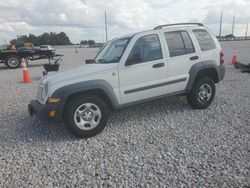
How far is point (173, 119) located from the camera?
4676 mm

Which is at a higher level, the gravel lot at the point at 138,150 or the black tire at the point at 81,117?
the black tire at the point at 81,117

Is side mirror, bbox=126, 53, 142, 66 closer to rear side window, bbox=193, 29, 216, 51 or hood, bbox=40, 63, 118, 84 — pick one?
hood, bbox=40, 63, 118, 84

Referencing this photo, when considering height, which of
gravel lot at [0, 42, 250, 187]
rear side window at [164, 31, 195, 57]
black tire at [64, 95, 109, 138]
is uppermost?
rear side window at [164, 31, 195, 57]

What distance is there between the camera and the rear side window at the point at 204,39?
4.99 m

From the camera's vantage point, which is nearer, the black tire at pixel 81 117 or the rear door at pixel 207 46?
the black tire at pixel 81 117

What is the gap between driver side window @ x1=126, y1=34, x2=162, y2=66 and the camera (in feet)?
13.6

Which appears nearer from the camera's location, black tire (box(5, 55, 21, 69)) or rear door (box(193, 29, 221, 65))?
rear door (box(193, 29, 221, 65))

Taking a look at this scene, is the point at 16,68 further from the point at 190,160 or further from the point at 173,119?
the point at 190,160

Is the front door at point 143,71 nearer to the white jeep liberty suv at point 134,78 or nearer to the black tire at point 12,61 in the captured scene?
the white jeep liberty suv at point 134,78

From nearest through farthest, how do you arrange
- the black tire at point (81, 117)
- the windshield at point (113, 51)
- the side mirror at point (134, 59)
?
1. the black tire at point (81, 117)
2. the side mirror at point (134, 59)
3. the windshield at point (113, 51)

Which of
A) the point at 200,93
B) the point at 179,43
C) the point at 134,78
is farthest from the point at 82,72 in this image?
the point at 200,93

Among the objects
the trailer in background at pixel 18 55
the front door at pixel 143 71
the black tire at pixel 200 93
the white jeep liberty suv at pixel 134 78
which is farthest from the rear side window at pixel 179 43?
the trailer in background at pixel 18 55

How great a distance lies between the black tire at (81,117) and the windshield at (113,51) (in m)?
0.87

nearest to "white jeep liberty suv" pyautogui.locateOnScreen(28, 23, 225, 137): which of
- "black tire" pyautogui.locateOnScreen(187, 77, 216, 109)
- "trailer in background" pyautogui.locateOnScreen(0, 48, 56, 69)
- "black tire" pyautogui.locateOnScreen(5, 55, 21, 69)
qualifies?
"black tire" pyautogui.locateOnScreen(187, 77, 216, 109)
